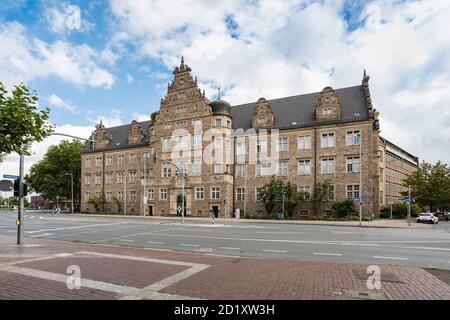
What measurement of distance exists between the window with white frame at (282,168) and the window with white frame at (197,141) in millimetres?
11596

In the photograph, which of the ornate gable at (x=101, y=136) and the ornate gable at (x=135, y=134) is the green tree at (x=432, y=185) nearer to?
the ornate gable at (x=135, y=134)

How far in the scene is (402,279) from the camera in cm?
768

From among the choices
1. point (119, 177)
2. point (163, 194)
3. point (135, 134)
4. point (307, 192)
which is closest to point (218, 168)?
point (163, 194)

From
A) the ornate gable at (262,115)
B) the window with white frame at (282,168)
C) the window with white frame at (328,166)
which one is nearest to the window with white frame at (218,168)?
the ornate gable at (262,115)

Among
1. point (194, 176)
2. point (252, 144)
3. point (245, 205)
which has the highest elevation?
point (252, 144)

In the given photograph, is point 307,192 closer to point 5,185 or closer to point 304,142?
point 304,142

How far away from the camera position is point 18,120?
8.22 meters

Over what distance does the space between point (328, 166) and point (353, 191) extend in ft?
13.9

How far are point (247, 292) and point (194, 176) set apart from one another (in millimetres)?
38768

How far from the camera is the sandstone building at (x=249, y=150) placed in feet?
124
